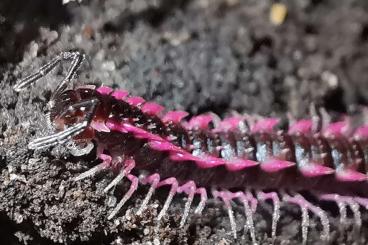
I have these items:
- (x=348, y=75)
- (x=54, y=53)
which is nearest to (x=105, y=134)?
(x=54, y=53)

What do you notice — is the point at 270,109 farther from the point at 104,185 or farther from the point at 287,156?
the point at 104,185

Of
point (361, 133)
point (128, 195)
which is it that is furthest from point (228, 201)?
point (361, 133)

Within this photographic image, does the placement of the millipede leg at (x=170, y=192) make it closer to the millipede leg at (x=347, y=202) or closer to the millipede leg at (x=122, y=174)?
the millipede leg at (x=122, y=174)

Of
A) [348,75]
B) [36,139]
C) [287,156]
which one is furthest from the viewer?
[348,75]

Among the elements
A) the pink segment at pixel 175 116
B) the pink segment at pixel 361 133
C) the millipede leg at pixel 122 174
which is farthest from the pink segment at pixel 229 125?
the pink segment at pixel 361 133

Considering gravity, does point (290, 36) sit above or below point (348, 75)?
above

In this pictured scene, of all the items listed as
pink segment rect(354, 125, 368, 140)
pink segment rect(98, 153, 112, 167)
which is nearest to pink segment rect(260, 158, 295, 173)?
pink segment rect(354, 125, 368, 140)

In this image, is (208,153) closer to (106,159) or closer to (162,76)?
(106,159)
